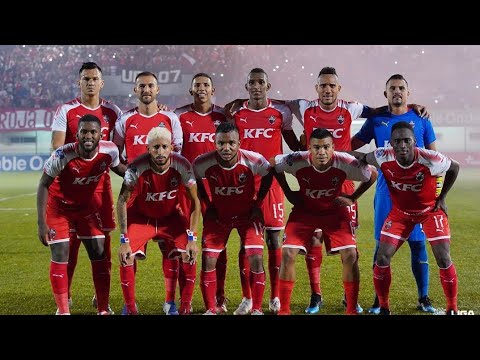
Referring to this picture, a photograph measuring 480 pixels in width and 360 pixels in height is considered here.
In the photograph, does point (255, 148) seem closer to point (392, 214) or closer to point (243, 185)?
point (243, 185)

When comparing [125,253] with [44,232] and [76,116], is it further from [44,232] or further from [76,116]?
[76,116]

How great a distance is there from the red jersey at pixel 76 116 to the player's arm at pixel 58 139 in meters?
0.02

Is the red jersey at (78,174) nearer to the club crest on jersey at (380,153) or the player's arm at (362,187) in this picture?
the player's arm at (362,187)

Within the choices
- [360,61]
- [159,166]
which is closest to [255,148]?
[159,166]

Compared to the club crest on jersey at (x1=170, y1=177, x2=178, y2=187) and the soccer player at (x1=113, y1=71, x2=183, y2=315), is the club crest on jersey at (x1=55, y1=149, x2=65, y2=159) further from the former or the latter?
the club crest on jersey at (x1=170, y1=177, x2=178, y2=187)

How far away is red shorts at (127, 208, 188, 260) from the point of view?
4891 mm

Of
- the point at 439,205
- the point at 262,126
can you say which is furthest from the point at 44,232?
the point at 439,205

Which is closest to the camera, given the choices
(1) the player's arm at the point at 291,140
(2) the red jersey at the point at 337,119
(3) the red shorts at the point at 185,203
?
(3) the red shorts at the point at 185,203

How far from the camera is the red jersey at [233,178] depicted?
495cm

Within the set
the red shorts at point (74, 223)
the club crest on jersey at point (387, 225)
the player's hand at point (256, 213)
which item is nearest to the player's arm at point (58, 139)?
the red shorts at point (74, 223)

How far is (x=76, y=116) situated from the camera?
5234 mm

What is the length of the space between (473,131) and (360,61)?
536cm

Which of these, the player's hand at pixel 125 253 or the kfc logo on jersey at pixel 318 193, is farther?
the kfc logo on jersey at pixel 318 193

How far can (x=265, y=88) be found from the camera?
5336 mm
